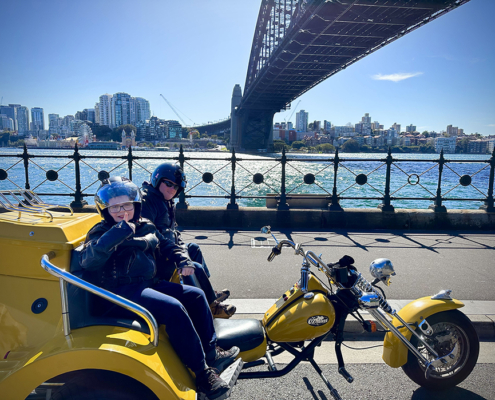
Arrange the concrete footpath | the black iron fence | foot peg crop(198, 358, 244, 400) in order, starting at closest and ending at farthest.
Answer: foot peg crop(198, 358, 244, 400), the concrete footpath, the black iron fence

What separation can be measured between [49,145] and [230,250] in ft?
175

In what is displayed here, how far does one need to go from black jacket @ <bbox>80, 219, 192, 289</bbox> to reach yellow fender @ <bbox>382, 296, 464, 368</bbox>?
6.04 ft

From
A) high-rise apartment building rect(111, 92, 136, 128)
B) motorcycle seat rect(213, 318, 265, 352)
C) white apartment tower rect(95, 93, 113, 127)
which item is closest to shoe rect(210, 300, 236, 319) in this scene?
motorcycle seat rect(213, 318, 265, 352)

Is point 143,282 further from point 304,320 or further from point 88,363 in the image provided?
point 304,320

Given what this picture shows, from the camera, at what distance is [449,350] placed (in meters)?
2.75

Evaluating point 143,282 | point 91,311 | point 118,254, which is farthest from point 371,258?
point 91,311

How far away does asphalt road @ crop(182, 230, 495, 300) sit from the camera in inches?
180

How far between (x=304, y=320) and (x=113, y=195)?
1.53 meters

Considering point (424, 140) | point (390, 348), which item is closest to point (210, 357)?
point (390, 348)

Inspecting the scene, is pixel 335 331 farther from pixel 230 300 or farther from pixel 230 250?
pixel 230 250

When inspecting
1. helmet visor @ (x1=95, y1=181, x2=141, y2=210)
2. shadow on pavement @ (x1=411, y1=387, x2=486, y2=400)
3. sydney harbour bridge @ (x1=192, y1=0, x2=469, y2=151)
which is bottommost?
shadow on pavement @ (x1=411, y1=387, x2=486, y2=400)

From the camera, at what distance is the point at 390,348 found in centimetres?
263

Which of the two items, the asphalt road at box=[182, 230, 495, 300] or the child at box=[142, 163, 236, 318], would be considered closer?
Answer: the child at box=[142, 163, 236, 318]

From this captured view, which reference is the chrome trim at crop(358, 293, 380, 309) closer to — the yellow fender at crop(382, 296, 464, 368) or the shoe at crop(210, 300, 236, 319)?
the yellow fender at crop(382, 296, 464, 368)
